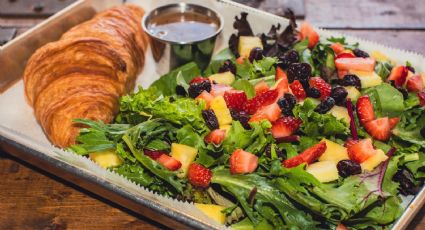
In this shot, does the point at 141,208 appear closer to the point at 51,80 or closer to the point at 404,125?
the point at 51,80

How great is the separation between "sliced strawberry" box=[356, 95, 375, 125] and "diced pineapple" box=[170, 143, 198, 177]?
789 millimetres

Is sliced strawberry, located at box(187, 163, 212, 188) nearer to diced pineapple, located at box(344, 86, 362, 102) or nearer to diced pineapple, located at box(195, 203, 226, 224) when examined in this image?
diced pineapple, located at box(195, 203, 226, 224)

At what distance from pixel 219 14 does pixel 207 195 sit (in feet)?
4.16

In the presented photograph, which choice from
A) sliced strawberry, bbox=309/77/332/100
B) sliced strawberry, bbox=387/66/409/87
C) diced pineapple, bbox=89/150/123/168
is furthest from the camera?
sliced strawberry, bbox=387/66/409/87

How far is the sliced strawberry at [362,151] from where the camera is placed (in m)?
2.22

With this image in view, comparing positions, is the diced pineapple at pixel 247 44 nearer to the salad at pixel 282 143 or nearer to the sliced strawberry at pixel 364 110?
the salad at pixel 282 143

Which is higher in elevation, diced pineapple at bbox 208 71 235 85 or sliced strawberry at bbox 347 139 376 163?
sliced strawberry at bbox 347 139 376 163

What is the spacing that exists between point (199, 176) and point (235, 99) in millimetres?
438

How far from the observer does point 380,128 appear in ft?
7.75

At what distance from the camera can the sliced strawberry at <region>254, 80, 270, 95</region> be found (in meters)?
2.52

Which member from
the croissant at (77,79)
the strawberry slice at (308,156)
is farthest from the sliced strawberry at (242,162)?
the croissant at (77,79)

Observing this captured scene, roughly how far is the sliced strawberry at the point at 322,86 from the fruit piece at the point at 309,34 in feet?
1.26

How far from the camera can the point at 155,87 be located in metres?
2.61

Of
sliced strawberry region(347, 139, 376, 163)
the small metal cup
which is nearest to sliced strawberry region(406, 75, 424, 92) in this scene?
sliced strawberry region(347, 139, 376, 163)
